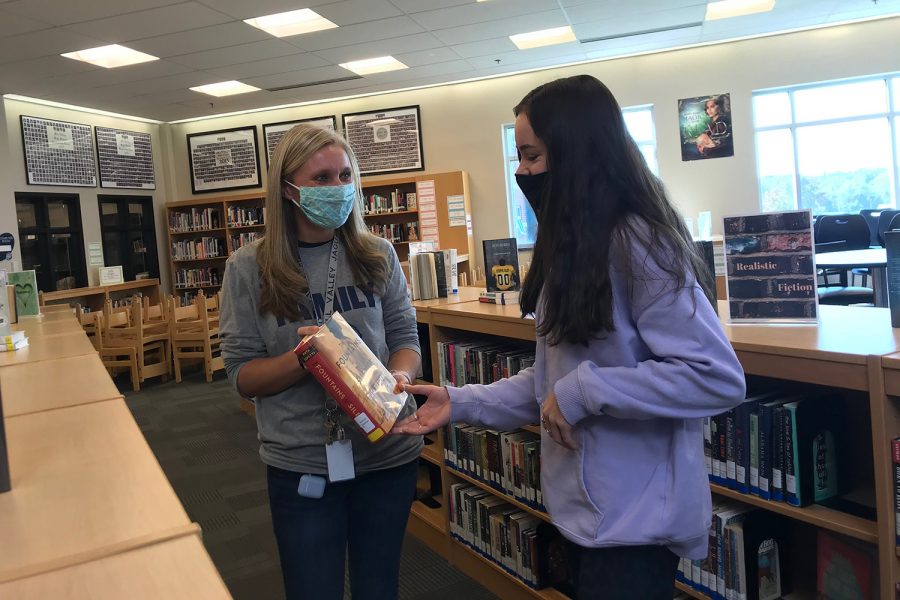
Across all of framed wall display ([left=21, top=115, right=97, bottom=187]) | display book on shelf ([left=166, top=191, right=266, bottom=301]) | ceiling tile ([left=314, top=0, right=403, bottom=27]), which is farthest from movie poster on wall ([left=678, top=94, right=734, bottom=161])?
framed wall display ([left=21, top=115, right=97, bottom=187])

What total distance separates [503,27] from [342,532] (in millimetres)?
6658

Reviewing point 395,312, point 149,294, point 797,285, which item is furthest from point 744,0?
point 149,294

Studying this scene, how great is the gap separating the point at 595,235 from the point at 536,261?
16cm

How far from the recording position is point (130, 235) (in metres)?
10.3

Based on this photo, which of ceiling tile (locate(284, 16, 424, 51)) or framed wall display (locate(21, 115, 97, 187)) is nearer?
ceiling tile (locate(284, 16, 424, 51))

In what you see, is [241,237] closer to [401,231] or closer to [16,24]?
[401,231]

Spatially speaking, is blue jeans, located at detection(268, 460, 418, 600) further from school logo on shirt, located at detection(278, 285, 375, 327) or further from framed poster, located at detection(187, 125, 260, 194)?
framed poster, located at detection(187, 125, 260, 194)

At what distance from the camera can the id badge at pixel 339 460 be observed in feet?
4.91

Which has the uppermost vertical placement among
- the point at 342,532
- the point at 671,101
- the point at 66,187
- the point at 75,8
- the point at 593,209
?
the point at 75,8

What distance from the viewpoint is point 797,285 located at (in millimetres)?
1799

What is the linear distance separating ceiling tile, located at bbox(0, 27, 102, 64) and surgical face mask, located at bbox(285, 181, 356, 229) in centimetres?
582

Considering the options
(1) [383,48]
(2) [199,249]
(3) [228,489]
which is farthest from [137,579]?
(2) [199,249]

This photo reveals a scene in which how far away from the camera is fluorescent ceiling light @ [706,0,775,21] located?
285 inches

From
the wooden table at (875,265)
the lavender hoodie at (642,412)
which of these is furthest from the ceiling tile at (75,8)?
the lavender hoodie at (642,412)
